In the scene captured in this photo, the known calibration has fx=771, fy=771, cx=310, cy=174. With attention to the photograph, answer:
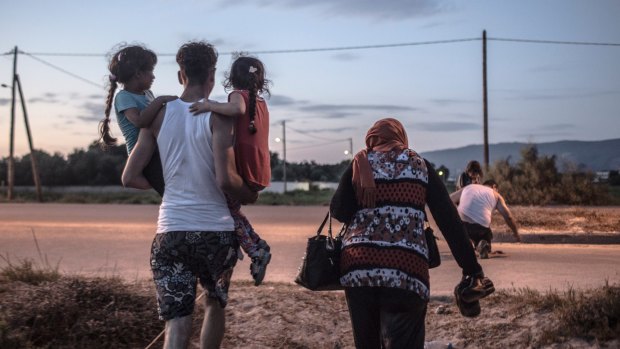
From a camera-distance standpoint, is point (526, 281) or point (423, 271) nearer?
point (423, 271)

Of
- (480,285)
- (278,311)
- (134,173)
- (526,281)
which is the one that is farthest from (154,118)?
(526,281)

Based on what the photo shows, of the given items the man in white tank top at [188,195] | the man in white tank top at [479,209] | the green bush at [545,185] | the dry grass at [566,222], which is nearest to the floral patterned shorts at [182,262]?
the man in white tank top at [188,195]

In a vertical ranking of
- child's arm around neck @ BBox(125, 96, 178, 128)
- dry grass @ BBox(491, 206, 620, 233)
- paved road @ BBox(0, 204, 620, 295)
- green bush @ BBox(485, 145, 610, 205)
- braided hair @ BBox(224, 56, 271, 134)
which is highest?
braided hair @ BBox(224, 56, 271, 134)

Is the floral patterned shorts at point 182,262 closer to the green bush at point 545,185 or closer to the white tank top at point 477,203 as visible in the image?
the white tank top at point 477,203

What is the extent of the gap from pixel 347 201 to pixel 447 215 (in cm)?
48

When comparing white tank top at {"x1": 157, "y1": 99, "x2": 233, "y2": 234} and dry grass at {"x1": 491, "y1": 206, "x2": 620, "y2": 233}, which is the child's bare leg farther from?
dry grass at {"x1": 491, "y1": 206, "x2": 620, "y2": 233}

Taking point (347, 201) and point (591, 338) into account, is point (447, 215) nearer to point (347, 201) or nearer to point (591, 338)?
point (347, 201)

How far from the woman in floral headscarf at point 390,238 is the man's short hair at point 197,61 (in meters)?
0.89

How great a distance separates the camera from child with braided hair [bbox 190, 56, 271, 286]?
387 centimetres

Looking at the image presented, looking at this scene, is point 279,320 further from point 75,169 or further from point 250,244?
point 75,169

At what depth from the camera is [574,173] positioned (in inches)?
1136

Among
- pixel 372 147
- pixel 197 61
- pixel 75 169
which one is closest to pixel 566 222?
pixel 372 147

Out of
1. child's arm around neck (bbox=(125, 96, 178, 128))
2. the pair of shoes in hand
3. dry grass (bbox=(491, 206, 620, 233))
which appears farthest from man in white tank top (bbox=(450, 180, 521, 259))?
child's arm around neck (bbox=(125, 96, 178, 128))

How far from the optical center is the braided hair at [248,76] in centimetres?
403
